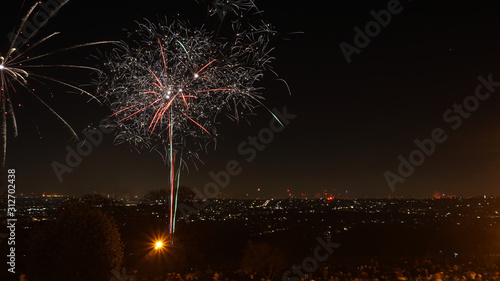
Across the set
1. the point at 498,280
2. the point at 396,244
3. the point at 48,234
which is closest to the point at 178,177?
the point at 48,234

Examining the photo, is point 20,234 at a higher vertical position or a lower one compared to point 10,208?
higher

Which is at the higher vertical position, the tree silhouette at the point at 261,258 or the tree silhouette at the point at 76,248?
the tree silhouette at the point at 261,258

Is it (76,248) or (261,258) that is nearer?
(76,248)

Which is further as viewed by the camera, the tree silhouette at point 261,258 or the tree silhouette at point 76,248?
the tree silhouette at point 261,258

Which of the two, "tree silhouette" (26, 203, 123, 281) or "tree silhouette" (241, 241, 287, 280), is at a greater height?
"tree silhouette" (241, 241, 287, 280)

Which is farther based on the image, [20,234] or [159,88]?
[20,234]

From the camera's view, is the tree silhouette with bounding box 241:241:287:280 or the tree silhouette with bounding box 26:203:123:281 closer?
the tree silhouette with bounding box 26:203:123:281

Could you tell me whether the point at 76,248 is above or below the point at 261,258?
below

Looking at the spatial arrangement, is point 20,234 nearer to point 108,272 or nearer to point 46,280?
point 46,280
